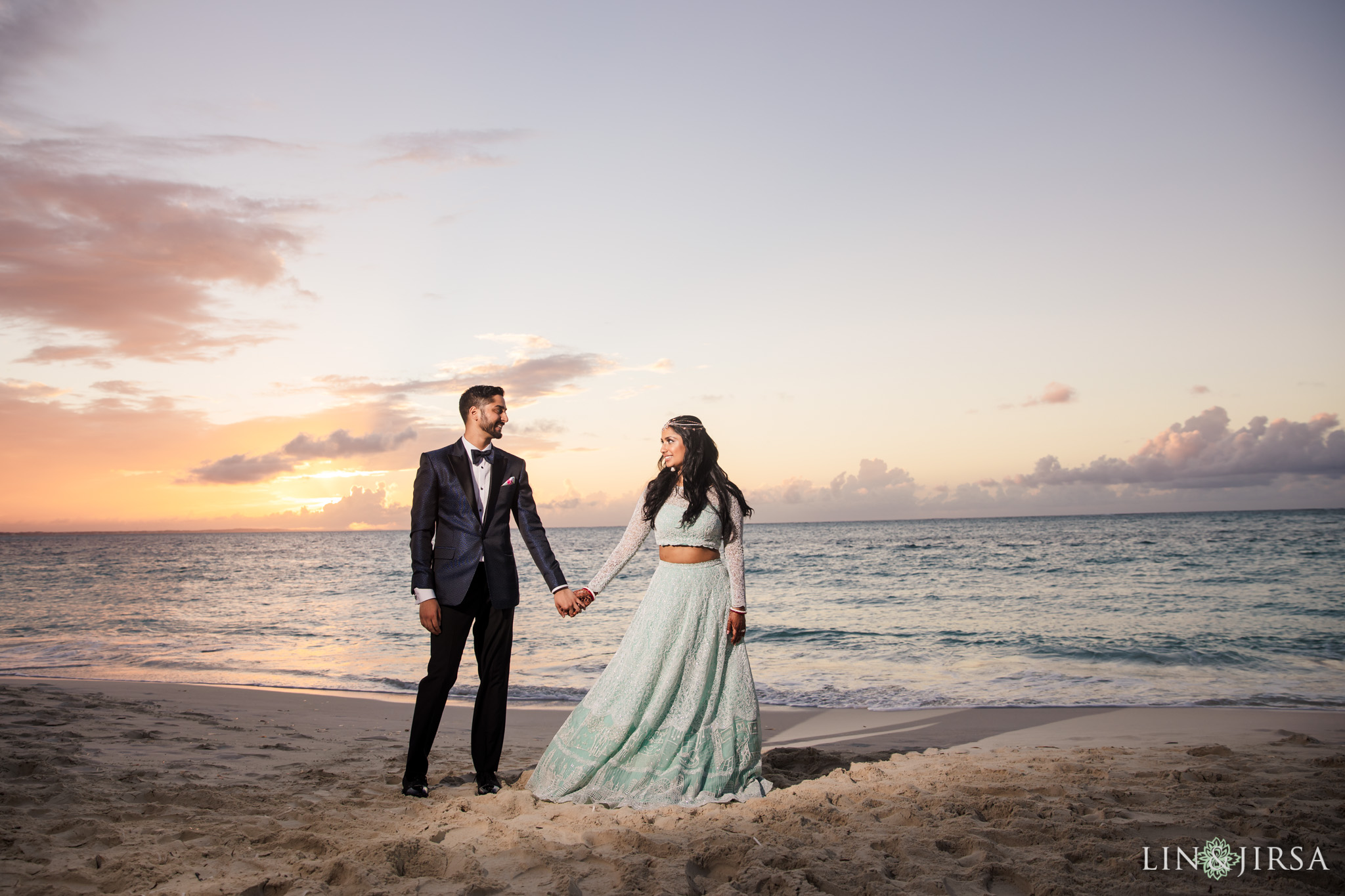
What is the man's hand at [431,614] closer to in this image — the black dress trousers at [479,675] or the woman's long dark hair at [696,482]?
the black dress trousers at [479,675]

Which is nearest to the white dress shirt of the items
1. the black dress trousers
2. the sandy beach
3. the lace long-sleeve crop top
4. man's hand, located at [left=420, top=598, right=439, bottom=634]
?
man's hand, located at [left=420, top=598, right=439, bottom=634]

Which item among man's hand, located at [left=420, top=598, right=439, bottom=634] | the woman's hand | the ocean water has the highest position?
man's hand, located at [left=420, top=598, right=439, bottom=634]

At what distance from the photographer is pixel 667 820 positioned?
3609 mm

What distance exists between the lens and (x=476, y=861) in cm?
310

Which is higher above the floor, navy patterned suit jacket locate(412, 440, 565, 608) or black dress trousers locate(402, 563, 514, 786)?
navy patterned suit jacket locate(412, 440, 565, 608)

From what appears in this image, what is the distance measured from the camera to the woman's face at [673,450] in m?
4.21

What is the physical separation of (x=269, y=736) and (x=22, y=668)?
24.7ft

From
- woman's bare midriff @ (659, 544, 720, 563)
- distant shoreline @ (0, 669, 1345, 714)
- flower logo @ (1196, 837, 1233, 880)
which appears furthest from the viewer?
distant shoreline @ (0, 669, 1345, 714)

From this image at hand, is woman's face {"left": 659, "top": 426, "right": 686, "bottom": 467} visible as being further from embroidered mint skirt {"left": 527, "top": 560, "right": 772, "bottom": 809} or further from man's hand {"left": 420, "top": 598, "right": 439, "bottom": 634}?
man's hand {"left": 420, "top": 598, "right": 439, "bottom": 634}

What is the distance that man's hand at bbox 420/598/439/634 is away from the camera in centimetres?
408

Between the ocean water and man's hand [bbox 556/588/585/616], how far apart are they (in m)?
4.95

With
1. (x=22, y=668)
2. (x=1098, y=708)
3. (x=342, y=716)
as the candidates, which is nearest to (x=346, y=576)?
(x=22, y=668)

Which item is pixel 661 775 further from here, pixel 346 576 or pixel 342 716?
pixel 346 576

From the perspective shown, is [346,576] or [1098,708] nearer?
[1098,708]
